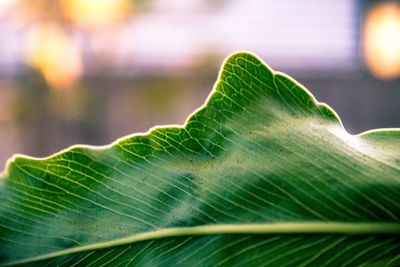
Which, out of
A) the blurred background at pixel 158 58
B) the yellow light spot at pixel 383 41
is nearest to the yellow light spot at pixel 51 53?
the blurred background at pixel 158 58

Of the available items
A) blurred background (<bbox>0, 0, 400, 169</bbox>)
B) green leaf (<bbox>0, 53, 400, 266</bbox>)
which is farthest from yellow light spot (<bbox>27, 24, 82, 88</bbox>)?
green leaf (<bbox>0, 53, 400, 266</bbox>)

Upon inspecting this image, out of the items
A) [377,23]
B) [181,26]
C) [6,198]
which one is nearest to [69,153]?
[6,198]

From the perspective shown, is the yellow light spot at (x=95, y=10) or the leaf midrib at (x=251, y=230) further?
the yellow light spot at (x=95, y=10)

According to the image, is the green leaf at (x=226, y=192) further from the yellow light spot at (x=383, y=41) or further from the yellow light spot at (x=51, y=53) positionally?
the yellow light spot at (x=383, y=41)

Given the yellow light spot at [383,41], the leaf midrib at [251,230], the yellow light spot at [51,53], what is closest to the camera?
the leaf midrib at [251,230]

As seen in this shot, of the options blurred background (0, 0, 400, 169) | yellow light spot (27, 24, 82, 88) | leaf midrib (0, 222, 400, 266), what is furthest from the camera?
blurred background (0, 0, 400, 169)

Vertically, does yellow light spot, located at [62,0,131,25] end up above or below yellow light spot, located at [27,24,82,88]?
above

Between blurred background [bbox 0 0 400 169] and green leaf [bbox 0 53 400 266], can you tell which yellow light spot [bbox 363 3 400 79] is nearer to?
blurred background [bbox 0 0 400 169]
